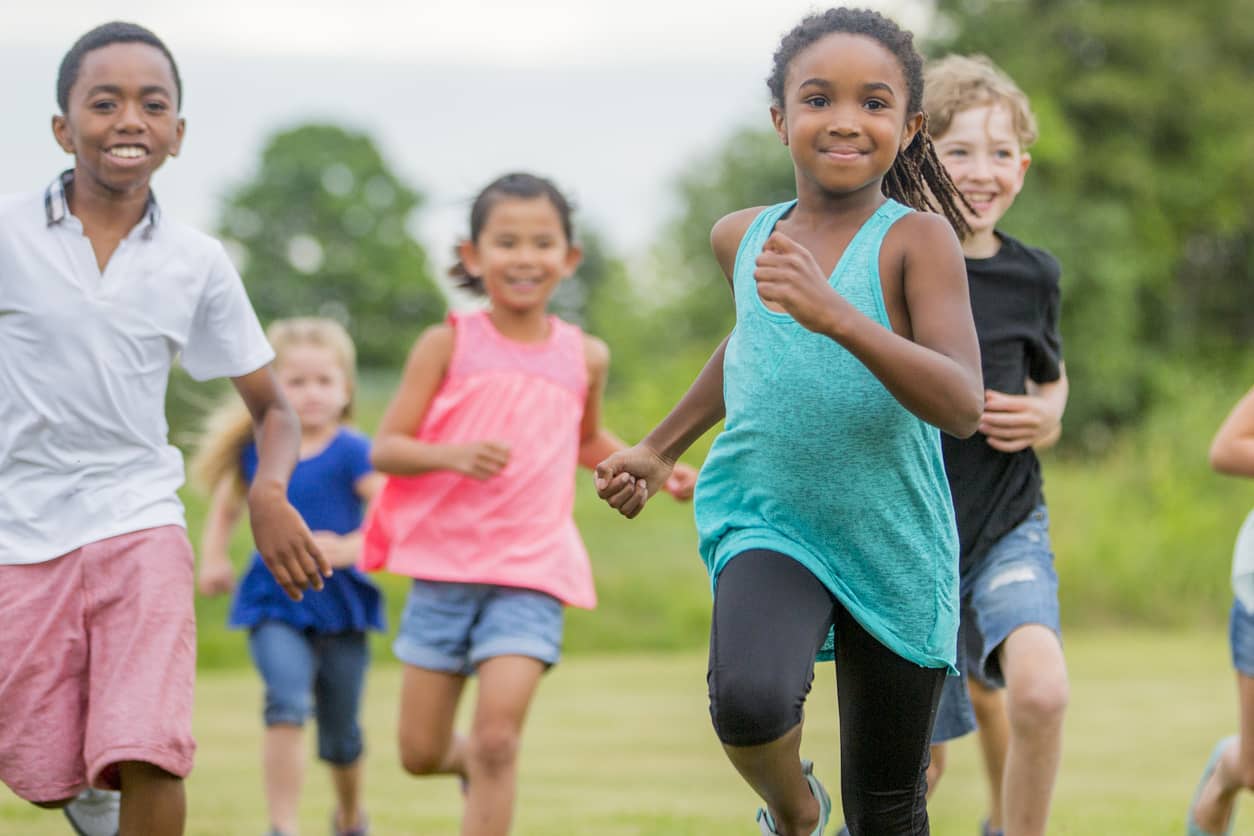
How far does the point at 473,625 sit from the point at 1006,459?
1.72 meters

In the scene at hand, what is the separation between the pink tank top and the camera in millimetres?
5344

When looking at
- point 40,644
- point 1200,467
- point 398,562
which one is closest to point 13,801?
point 398,562

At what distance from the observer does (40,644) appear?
159 inches

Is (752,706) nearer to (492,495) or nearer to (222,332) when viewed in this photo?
(222,332)

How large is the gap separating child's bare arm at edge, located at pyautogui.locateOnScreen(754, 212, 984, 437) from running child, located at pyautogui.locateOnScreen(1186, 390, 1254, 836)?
195cm

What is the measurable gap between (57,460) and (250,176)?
51338 millimetres

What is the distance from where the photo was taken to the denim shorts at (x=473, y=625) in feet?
17.1

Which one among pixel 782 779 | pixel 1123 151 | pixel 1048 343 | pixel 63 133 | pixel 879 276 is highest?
pixel 1123 151

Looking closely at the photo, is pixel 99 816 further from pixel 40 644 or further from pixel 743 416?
pixel 743 416

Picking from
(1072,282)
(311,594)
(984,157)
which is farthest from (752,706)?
(1072,282)

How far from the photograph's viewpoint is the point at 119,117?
415 cm

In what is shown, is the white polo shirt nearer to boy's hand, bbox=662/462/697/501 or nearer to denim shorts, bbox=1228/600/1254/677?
boy's hand, bbox=662/462/697/501

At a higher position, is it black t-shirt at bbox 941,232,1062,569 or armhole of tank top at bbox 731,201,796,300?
armhole of tank top at bbox 731,201,796,300

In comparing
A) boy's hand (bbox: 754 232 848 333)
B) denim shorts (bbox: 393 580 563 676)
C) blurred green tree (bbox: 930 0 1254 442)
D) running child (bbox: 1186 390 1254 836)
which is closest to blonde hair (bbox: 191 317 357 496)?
denim shorts (bbox: 393 580 563 676)
